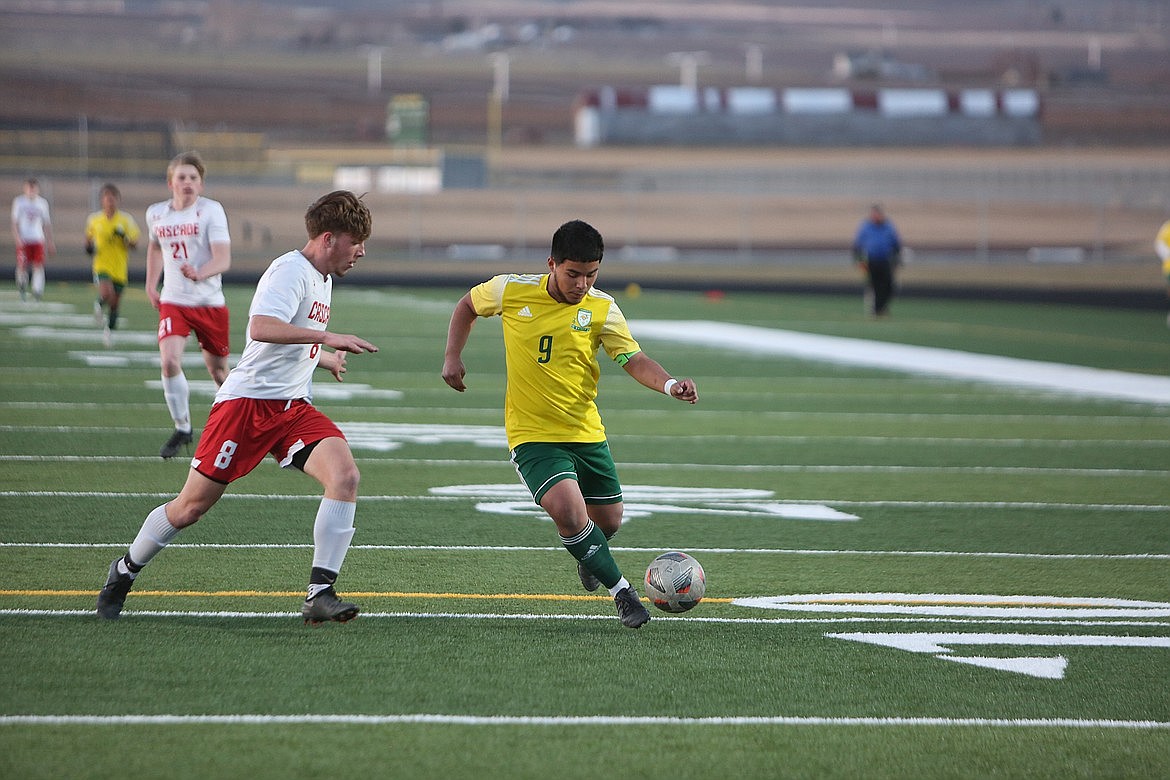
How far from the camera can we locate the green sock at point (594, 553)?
626 cm

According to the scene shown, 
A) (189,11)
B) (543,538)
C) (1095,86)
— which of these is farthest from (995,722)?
(189,11)

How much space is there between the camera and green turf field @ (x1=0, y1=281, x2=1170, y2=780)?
486 cm

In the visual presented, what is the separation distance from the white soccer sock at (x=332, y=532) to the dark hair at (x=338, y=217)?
41.8 inches

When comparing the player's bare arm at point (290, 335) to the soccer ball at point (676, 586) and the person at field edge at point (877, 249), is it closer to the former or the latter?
the soccer ball at point (676, 586)

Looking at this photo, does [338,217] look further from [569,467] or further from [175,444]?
[175,444]

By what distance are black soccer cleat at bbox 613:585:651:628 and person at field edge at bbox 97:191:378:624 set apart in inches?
41.7

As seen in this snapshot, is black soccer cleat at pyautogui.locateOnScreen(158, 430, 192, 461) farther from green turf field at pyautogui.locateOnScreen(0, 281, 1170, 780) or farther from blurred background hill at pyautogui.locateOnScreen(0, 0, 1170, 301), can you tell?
blurred background hill at pyautogui.locateOnScreen(0, 0, 1170, 301)

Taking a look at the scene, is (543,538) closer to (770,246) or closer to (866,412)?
(866,412)

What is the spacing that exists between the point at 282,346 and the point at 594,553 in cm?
147

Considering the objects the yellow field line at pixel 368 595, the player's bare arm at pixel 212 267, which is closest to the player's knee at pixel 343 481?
the yellow field line at pixel 368 595

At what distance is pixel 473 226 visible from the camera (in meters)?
54.3

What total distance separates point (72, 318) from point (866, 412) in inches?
558

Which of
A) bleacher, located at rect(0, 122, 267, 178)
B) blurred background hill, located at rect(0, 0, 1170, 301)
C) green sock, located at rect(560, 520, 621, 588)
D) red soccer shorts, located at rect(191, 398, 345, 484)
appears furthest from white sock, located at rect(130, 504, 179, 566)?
bleacher, located at rect(0, 122, 267, 178)

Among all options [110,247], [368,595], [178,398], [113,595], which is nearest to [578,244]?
[368,595]
